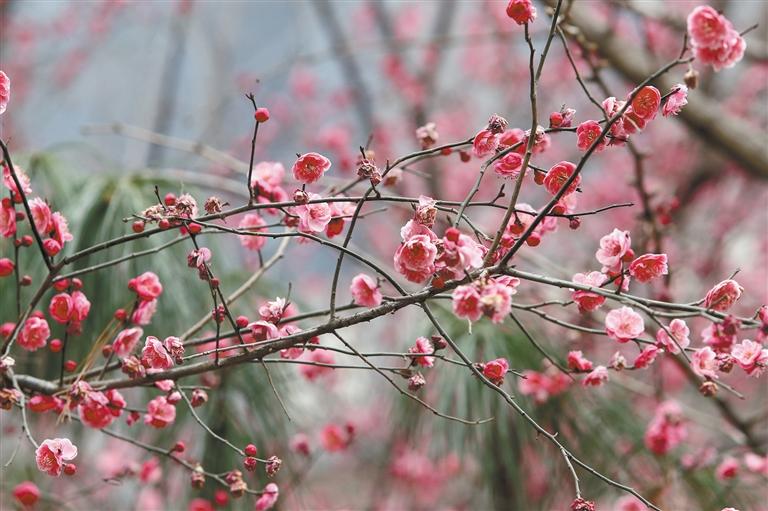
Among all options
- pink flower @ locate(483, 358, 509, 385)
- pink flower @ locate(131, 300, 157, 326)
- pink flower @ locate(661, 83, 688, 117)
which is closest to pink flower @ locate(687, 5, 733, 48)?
pink flower @ locate(661, 83, 688, 117)

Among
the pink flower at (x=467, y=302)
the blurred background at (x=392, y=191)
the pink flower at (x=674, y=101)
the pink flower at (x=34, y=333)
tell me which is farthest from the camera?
the blurred background at (x=392, y=191)

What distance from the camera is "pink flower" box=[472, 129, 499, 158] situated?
670 millimetres

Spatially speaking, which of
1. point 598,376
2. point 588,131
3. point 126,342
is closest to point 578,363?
point 598,376

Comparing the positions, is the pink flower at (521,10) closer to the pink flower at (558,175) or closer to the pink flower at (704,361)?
the pink flower at (558,175)

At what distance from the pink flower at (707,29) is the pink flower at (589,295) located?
0.21 metres

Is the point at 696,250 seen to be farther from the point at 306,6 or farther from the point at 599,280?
the point at 599,280

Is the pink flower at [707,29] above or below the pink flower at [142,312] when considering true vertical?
above

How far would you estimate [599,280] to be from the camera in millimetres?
670

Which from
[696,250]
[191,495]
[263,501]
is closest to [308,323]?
[191,495]

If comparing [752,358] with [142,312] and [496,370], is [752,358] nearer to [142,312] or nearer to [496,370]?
[496,370]

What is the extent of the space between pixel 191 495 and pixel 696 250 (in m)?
2.26

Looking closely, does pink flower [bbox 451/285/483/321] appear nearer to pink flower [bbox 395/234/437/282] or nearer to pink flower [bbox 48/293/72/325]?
pink flower [bbox 395/234/437/282]

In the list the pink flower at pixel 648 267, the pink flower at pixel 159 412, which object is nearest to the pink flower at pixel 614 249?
the pink flower at pixel 648 267

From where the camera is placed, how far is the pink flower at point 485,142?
670 millimetres
